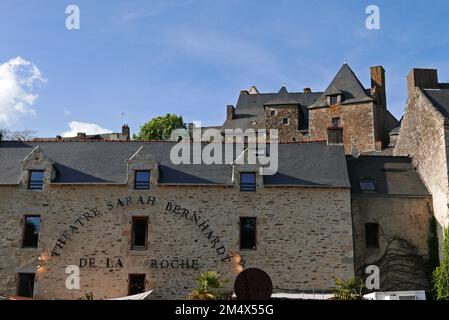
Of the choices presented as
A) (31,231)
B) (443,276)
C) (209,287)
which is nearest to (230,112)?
(31,231)

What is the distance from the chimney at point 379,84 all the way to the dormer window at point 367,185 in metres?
20.0

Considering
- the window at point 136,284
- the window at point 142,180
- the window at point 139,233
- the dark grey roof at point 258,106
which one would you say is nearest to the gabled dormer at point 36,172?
the window at point 142,180

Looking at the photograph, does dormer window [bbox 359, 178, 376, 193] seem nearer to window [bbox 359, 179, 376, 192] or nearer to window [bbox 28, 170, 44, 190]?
window [bbox 359, 179, 376, 192]

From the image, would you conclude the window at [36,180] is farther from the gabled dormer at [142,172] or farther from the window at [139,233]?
the window at [139,233]

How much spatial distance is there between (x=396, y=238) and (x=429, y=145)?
4055mm

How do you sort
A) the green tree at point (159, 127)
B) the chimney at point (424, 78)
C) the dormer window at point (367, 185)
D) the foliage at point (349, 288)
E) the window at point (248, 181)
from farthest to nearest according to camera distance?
the green tree at point (159, 127), the chimney at point (424, 78), the dormer window at point (367, 185), the window at point (248, 181), the foliage at point (349, 288)

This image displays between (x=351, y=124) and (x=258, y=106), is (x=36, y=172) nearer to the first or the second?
(x=351, y=124)

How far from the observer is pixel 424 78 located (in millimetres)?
23234

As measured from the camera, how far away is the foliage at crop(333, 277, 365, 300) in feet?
53.7

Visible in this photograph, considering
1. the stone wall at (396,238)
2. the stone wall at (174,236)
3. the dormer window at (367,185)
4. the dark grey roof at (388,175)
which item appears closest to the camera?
the stone wall at (174,236)

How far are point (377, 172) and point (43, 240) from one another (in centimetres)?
1352

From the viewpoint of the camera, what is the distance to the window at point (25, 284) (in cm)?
1827

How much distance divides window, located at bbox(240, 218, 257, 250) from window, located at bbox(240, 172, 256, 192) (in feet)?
3.78

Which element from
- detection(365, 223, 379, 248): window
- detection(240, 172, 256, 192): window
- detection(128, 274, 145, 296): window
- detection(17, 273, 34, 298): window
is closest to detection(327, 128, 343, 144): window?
detection(365, 223, 379, 248): window
